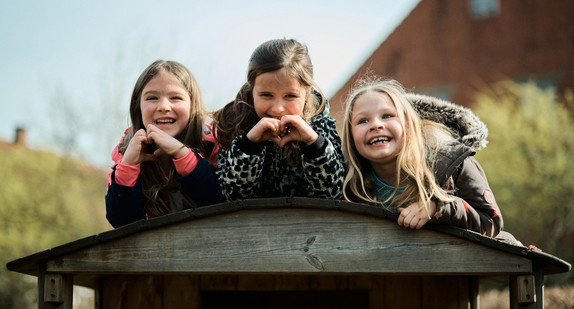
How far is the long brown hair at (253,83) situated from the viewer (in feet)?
9.71

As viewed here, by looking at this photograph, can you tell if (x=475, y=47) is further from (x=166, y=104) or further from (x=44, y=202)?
(x=166, y=104)

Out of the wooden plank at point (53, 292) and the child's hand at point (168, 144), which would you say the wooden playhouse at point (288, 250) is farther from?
the child's hand at point (168, 144)

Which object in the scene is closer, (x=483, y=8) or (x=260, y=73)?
(x=260, y=73)

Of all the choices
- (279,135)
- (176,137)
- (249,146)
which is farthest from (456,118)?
(176,137)

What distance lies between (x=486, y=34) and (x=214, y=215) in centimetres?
1808

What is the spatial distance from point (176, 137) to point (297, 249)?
1.12 m

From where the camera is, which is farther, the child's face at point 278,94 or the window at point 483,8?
the window at point 483,8

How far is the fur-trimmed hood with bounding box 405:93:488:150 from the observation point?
3.42m

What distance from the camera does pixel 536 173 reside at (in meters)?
13.8

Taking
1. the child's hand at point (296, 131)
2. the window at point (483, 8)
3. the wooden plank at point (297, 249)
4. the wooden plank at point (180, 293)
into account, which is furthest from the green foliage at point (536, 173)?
the child's hand at point (296, 131)

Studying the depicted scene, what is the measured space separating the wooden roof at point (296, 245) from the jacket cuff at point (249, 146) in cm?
29

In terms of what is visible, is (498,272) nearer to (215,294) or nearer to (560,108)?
(215,294)

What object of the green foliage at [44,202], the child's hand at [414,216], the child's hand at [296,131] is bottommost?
the child's hand at [414,216]

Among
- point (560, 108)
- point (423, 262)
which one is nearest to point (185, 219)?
point (423, 262)
